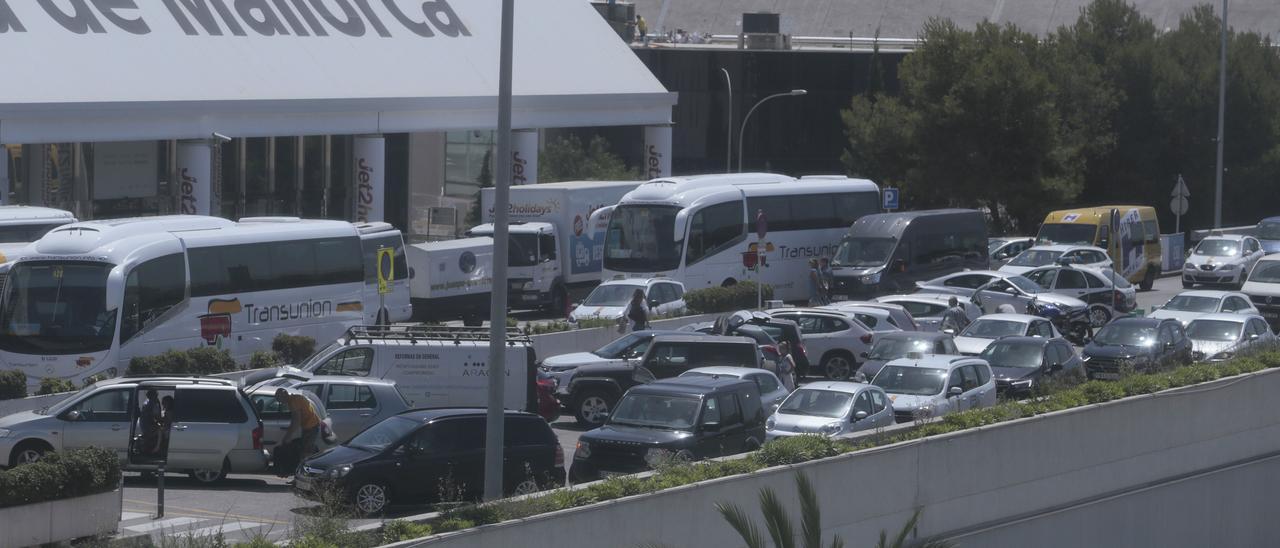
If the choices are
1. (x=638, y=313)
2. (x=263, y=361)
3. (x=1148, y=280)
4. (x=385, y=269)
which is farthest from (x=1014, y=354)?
(x=1148, y=280)

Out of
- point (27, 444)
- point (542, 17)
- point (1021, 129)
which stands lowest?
point (27, 444)

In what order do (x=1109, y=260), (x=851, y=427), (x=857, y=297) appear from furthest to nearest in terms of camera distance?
1. (x=1109, y=260)
2. (x=857, y=297)
3. (x=851, y=427)

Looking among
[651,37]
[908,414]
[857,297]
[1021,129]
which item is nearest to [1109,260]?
[857,297]

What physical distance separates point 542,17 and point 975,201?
56.7 feet

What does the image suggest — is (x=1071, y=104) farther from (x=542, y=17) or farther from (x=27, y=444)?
(x=27, y=444)

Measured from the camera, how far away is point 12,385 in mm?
22078

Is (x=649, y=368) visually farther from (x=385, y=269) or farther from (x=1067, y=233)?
(x=1067, y=233)

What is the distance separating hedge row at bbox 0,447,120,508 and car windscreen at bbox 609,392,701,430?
21.3ft

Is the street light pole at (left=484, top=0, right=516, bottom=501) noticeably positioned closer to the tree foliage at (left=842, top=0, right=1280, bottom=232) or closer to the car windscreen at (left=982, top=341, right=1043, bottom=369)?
the car windscreen at (left=982, top=341, right=1043, bottom=369)

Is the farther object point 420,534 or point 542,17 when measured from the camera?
point 542,17

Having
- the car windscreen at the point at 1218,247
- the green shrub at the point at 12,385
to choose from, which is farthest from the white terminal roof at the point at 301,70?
the car windscreen at the point at 1218,247

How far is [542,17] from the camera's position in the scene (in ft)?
176

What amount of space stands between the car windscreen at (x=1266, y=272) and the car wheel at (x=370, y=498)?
28.1m

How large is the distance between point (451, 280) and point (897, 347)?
13.3m
